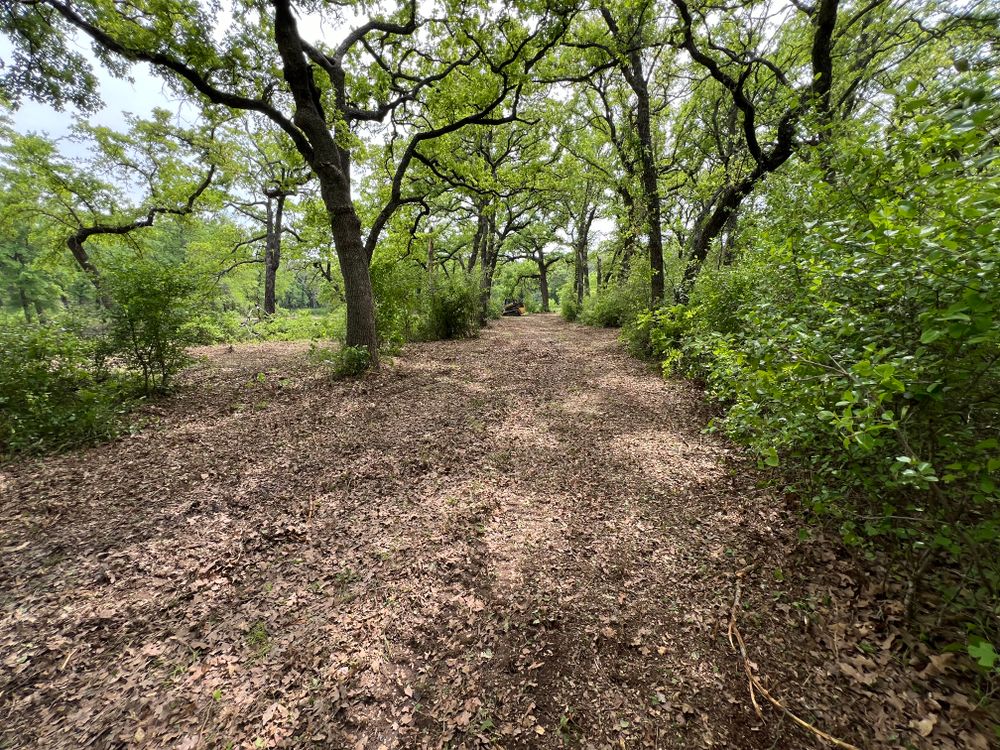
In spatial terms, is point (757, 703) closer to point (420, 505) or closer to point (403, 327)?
point (420, 505)

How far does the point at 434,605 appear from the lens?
2287mm

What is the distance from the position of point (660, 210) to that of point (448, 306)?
249 inches

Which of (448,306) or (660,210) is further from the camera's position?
(448,306)

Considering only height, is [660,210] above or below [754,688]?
above

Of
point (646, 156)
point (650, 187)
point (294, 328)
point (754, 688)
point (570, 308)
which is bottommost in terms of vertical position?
point (754, 688)

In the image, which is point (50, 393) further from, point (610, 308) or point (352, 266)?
point (610, 308)

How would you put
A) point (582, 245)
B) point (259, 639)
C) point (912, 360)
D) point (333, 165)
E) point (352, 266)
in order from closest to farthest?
point (912, 360) < point (259, 639) < point (333, 165) < point (352, 266) < point (582, 245)

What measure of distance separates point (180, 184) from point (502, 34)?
1164 centimetres

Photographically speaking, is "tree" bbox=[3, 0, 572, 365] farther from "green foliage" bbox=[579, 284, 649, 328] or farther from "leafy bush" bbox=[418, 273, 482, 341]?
"green foliage" bbox=[579, 284, 649, 328]

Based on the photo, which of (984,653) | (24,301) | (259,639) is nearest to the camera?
(984,653)

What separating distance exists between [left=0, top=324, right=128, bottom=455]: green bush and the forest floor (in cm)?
41

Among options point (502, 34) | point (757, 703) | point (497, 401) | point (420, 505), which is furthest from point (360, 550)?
point (502, 34)

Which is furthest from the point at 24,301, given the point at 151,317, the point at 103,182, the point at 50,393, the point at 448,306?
the point at 50,393

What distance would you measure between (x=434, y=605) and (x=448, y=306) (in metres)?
9.36
